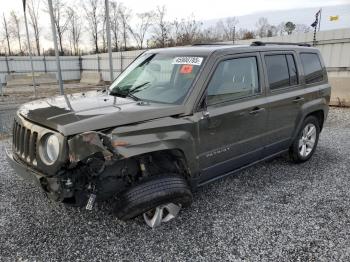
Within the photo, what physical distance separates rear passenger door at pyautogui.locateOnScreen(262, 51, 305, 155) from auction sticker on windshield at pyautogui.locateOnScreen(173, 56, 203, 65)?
41.5 inches

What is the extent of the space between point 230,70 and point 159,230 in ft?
6.51

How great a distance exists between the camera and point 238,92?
381cm

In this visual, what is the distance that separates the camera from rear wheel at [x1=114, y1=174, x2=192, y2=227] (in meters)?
2.91

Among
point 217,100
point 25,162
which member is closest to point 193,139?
point 217,100

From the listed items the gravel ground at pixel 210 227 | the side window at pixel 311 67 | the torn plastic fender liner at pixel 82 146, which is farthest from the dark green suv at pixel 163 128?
the gravel ground at pixel 210 227

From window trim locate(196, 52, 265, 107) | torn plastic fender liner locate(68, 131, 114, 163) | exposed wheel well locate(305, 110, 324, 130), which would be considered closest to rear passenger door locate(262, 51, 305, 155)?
window trim locate(196, 52, 265, 107)

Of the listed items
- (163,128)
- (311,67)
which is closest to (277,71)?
(311,67)

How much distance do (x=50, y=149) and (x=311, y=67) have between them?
412 centimetres

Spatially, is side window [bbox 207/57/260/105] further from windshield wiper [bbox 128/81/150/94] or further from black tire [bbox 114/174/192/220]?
black tire [bbox 114/174/192/220]

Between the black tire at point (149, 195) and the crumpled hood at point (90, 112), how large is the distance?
2.03 feet

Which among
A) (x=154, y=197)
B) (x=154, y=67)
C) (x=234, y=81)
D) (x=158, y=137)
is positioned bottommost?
(x=154, y=197)

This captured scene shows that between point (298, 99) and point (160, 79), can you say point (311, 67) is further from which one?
point (160, 79)

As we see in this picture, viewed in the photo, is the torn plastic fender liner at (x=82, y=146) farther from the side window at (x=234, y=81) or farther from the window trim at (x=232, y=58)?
the side window at (x=234, y=81)

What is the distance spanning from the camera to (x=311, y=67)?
5.02 metres
